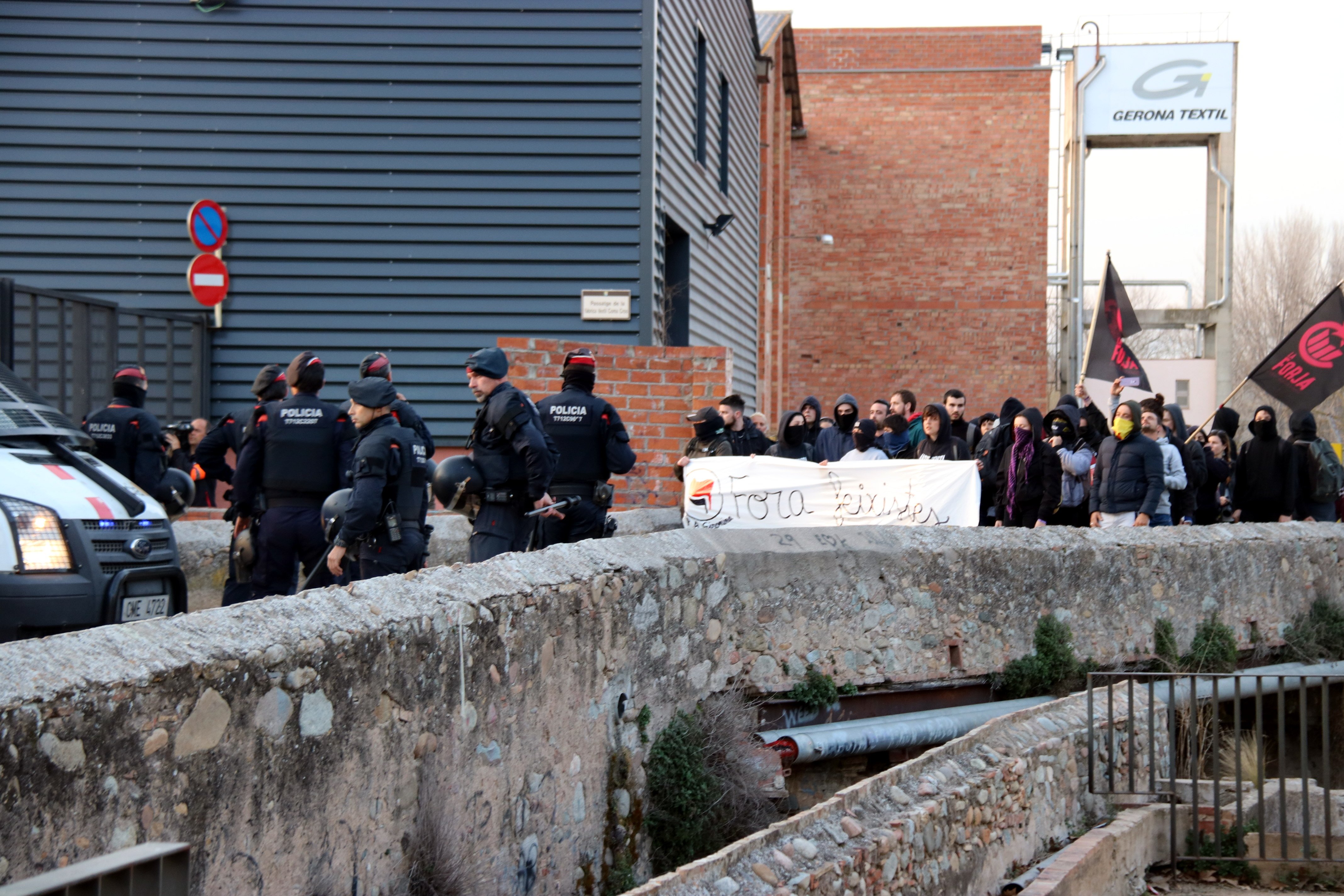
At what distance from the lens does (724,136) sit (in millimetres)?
16266

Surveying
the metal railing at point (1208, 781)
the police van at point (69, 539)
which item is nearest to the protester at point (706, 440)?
the metal railing at point (1208, 781)

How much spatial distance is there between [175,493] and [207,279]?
3284 millimetres

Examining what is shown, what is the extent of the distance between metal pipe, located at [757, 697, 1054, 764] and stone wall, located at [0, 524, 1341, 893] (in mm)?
249

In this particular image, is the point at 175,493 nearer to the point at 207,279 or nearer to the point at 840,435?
the point at 207,279

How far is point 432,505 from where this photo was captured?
11.3m

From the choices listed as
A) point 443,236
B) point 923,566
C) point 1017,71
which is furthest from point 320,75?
point 1017,71

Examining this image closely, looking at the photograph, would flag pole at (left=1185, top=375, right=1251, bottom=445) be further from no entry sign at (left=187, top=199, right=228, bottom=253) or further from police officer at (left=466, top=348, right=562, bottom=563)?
no entry sign at (left=187, top=199, right=228, bottom=253)

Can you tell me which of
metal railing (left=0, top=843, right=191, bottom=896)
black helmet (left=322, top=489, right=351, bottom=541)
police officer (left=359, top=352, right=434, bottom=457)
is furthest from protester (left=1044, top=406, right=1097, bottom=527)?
metal railing (left=0, top=843, right=191, bottom=896)

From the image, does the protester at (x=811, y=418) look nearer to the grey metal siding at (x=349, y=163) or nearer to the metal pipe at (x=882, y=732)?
the grey metal siding at (x=349, y=163)

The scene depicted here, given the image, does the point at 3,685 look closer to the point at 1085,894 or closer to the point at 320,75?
the point at 1085,894

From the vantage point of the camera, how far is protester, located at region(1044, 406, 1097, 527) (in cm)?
991

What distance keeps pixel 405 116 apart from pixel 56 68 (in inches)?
126

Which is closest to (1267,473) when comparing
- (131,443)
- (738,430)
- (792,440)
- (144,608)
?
(792,440)

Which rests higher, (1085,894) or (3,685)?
(3,685)
